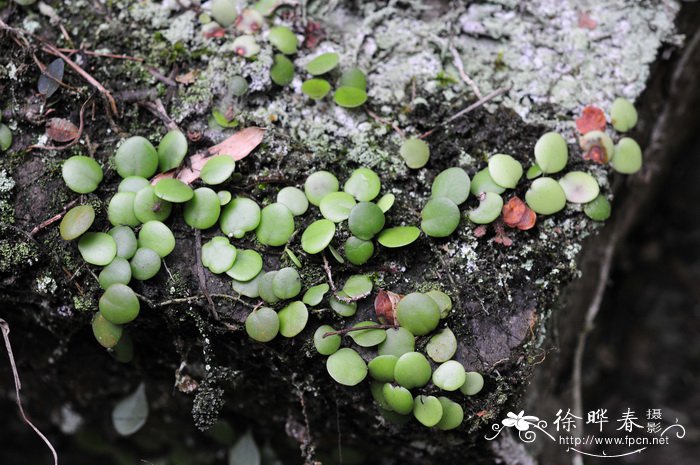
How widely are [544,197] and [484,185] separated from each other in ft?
0.50

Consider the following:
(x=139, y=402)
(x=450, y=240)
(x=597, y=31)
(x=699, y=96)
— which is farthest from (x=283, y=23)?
(x=699, y=96)

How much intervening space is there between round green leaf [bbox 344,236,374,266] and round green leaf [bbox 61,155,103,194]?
0.61 meters

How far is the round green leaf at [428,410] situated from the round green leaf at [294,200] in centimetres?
51

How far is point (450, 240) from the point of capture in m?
1.44

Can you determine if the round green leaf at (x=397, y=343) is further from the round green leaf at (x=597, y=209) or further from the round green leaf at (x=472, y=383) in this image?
the round green leaf at (x=597, y=209)

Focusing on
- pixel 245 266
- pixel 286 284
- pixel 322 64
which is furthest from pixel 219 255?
pixel 322 64

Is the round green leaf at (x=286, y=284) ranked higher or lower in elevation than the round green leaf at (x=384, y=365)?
higher

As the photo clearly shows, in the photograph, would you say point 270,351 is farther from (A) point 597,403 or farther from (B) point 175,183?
(A) point 597,403

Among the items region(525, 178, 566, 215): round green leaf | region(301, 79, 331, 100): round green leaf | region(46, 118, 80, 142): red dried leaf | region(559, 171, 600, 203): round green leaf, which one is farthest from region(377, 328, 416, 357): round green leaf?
region(46, 118, 80, 142): red dried leaf

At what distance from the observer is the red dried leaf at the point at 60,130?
4.93 feet

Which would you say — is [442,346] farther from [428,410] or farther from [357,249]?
[357,249]

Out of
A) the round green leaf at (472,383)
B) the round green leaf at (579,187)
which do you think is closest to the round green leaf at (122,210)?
the round green leaf at (472,383)

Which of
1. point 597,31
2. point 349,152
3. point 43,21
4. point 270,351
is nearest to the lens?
point 270,351

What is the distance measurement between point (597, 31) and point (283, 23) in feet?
3.07
